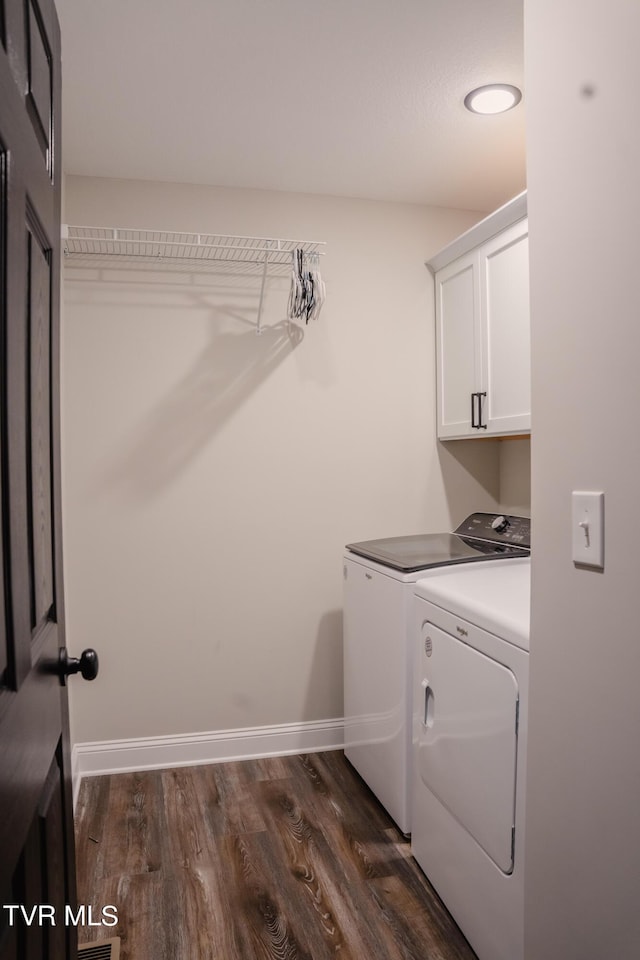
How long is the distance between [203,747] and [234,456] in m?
1.27

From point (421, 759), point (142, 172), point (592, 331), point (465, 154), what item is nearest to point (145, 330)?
point (142, 172)

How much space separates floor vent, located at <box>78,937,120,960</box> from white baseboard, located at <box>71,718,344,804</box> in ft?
3.06

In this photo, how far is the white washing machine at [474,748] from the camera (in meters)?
1.52

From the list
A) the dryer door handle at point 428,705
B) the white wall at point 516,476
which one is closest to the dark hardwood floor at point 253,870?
the dryer door handle at point 428,705

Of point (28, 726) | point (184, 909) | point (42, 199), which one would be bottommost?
point (184, 909)

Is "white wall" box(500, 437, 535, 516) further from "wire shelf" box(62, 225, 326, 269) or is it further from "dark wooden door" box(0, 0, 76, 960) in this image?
"dark wooden door" box(0, 0, 76, 960)

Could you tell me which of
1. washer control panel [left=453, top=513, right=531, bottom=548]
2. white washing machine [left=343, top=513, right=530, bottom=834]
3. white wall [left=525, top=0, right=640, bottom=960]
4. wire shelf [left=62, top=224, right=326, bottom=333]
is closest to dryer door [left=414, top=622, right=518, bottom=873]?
white washing machine [left=343, top=513, right=530, bottom=834]

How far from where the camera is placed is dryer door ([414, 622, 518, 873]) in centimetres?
155

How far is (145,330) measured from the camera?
2.85 meters

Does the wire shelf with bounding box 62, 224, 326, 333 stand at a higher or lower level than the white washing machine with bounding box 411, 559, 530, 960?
higher

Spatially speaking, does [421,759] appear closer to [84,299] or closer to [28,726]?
[28,726]

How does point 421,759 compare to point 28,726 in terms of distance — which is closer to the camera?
point 28,726

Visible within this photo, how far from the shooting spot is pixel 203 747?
289cm

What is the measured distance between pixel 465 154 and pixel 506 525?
4.95 feet
